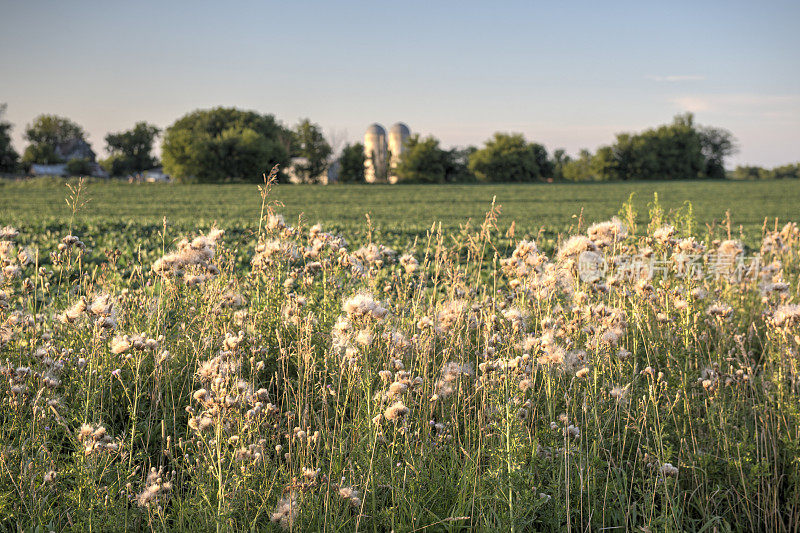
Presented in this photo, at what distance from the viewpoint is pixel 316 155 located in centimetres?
6125

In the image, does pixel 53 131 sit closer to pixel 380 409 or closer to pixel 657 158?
pixel 657 158

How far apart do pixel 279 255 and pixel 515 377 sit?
2.22 m

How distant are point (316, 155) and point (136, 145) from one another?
3476 cm

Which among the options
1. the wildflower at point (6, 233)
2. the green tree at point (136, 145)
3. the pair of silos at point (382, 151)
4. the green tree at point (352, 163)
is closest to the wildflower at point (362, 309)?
the wildflower at point (6, 233)

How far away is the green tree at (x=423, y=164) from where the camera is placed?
6222 cm

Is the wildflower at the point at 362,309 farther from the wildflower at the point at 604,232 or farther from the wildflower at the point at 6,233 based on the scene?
the wildflower at the point at 6,233

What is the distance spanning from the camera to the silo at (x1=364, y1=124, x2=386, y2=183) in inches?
2554

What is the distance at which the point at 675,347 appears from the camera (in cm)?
423

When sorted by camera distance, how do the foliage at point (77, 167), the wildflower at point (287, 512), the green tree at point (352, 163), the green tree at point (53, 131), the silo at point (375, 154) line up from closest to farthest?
1. the wildflower at point (287, 512)
2. the green tree at point (352, 163)
3. the foliage at point (77, 167)
4. the silo at point (375, 154)
5. the green tree at point (53, 131)

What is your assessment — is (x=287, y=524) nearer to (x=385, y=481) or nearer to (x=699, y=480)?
(x=385, y=481)

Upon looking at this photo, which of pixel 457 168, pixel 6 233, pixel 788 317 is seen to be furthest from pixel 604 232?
pixel 457 168

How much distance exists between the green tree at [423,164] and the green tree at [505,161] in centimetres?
592

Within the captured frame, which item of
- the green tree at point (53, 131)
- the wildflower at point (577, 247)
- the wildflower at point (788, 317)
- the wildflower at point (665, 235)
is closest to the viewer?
the wildflower at point (788, 317)

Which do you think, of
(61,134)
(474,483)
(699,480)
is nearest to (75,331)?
(474,483)
